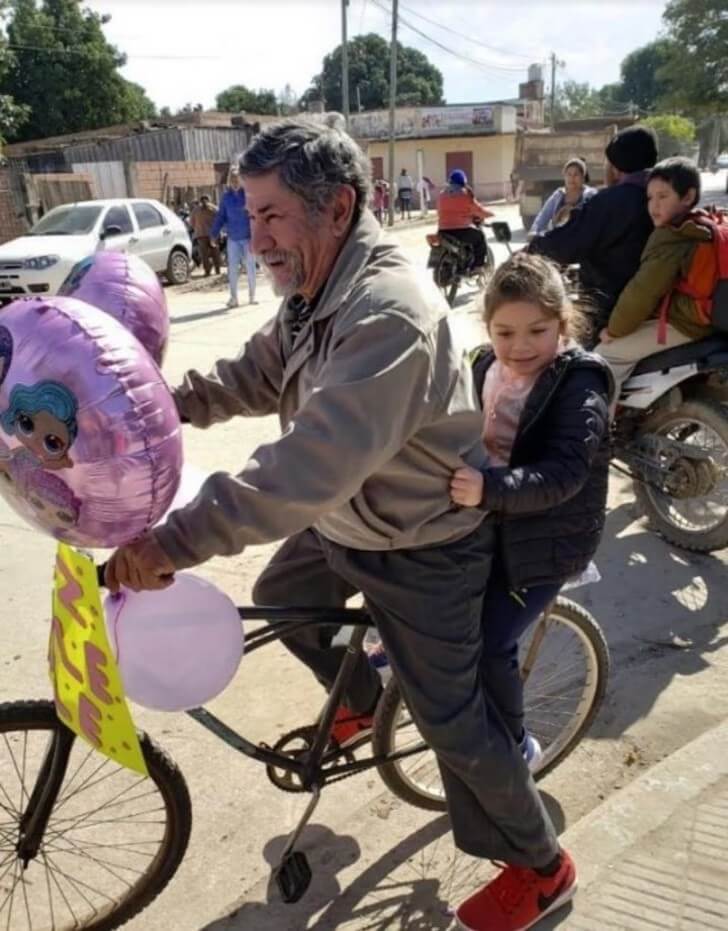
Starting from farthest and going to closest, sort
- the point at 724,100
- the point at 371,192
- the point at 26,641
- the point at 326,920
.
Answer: the point at 724,100 < the point at 26,641 < the point at 326,920 < the point at 371,192

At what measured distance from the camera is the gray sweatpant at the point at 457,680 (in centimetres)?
203

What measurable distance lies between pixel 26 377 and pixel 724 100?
4476 cm

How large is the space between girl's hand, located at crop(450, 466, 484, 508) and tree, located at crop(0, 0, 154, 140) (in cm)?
4238

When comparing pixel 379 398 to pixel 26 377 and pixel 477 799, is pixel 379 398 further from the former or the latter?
pixel 477 799

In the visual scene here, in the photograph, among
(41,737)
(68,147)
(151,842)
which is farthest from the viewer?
(68,147)

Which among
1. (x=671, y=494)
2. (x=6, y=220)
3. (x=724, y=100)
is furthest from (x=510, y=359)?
(x=724, y=100)

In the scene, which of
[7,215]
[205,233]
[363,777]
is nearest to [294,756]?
[363,777]

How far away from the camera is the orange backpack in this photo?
12.6 feet

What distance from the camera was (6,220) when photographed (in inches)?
705

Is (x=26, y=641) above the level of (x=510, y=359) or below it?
below

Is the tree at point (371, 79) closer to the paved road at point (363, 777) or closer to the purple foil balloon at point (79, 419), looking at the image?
the paved road at point (363, 777)

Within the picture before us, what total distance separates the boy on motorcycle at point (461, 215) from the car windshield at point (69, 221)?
5.44 meters

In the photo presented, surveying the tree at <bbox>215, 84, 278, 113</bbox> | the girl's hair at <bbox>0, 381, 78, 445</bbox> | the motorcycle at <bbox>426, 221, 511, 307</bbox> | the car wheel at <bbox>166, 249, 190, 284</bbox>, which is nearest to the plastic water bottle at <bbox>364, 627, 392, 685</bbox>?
the girl's hair at <bbox>0, 381, 78, 445</bbox>

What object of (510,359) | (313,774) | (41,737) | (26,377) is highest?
(26,377)
